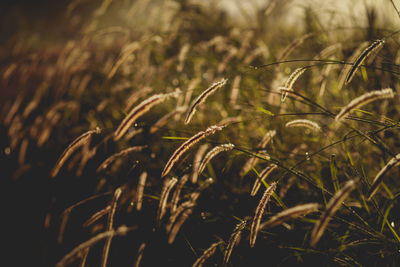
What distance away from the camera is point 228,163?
1438mm

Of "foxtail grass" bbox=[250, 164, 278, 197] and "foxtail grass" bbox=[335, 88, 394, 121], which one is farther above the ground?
"foxtail grass" bbox=[335, 88, 394, 121]

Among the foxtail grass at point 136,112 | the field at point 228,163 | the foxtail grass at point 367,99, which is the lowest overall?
the field at point 228,163

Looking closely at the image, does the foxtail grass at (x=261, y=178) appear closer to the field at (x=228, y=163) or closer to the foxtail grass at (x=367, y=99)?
the field at (x=228, y=163)

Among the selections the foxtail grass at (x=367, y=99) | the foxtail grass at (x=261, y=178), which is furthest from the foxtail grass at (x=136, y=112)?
the foxtail grass at (x=367, y=99)

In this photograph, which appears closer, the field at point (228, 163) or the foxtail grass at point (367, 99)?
the foxtail grass at point (367, 99)

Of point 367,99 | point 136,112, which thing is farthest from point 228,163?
point 367,99

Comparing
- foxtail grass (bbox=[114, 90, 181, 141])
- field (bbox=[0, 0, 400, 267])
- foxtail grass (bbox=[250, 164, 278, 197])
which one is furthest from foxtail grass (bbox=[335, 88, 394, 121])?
foxtail grass (bbox=[114, 90, 181, 141])

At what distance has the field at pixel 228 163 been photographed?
3.47 ft

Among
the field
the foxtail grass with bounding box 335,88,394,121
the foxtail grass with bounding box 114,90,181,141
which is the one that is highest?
the foxtail grass with bounding box 114,90,181,141

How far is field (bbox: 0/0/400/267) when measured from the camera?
41.6 inches

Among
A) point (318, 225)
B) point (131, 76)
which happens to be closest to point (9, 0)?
point (131, 76)

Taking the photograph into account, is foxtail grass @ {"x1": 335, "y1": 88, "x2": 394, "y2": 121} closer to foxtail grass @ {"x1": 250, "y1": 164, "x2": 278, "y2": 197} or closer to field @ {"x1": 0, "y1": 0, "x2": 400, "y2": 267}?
field @ {"x1": 0, "y1": 0, "x2": 400, "y2": 267}

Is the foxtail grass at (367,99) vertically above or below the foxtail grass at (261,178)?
above

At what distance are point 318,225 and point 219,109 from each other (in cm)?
164
